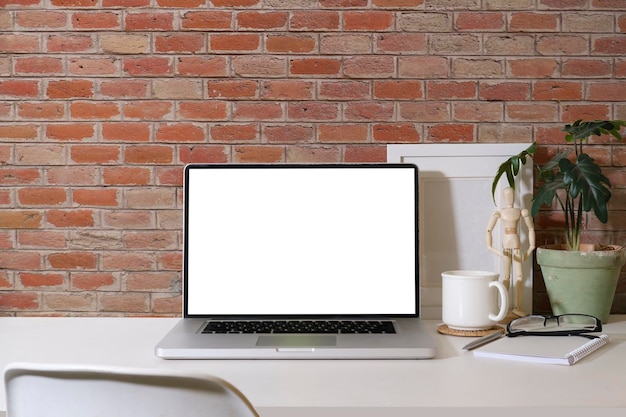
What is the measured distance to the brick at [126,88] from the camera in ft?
5.85

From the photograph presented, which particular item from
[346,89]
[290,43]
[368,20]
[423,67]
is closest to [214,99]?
[290,43]

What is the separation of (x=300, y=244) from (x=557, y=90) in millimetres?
793

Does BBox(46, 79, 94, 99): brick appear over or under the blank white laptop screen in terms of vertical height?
over

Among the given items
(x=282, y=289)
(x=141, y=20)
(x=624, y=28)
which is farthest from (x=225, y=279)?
(x=624, y=28)

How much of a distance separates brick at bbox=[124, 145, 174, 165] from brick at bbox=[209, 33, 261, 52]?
0.97ft

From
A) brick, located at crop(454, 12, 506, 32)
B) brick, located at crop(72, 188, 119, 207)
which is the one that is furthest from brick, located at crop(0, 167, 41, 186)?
brick, located at crop(454, 12, 506, 32)

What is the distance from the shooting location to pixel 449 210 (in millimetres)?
1744

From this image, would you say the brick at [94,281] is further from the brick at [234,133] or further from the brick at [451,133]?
the brick at [451,133]

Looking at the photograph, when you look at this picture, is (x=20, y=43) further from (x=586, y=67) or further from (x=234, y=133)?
(x=586, y=67)

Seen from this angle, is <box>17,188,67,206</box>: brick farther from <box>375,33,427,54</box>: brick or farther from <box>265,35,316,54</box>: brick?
<box>375,33,427,54</box>: brick

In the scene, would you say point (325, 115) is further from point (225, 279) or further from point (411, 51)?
point (225, 279)

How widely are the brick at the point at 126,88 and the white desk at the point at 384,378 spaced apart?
0.64 meters

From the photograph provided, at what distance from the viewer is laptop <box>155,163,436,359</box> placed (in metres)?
1.59

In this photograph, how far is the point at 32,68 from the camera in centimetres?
178
